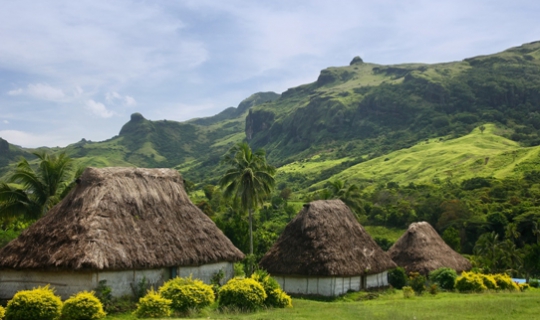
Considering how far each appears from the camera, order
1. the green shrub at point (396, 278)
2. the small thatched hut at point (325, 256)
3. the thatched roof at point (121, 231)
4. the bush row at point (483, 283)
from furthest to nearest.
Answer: the green shrub at point (396, 278), the small thatched hut at point (325, 256), the bush row at point (483, 283), the thatched roof at point (121, 231)

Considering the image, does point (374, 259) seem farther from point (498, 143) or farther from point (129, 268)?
point (498, 143)

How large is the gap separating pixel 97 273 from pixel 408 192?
8367 cm

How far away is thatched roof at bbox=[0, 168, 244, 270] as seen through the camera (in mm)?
21261

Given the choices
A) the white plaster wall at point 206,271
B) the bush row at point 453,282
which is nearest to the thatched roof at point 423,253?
the bush row at point 453,282

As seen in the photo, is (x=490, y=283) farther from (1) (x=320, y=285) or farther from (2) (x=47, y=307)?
(2) (x=47, y=307)

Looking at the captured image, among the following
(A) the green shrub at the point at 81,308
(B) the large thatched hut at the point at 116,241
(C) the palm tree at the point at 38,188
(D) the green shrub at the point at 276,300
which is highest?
(C) the palm tree at the point at 38,188

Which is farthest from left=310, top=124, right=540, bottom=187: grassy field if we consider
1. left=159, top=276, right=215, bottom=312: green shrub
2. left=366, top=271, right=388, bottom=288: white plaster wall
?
left=159, top=276, right=215, bottom=312: green shrub

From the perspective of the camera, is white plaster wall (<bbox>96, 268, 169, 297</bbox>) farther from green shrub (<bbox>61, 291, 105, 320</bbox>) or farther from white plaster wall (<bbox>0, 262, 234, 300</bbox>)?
green shrub (<bbox>61, 291, 105, 320</bbox>)

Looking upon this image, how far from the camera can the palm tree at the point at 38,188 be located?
30172 mm

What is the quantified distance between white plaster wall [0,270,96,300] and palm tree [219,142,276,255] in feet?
66.7

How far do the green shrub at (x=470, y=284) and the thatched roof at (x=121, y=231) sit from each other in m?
14.0

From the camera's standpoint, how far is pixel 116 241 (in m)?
22.2

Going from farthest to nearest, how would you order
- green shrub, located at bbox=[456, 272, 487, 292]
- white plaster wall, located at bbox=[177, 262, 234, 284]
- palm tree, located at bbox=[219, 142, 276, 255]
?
1. palm tree, located at bbox=[219, 142, 276, 255]
2. green shrub, located at bbox=[456, 272, 487, 292]
3. white plaster wall, located at bbox=[177, 262, 234, 284]

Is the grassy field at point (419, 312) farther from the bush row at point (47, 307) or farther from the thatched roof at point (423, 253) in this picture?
the thatched roof at point (423, 253)
